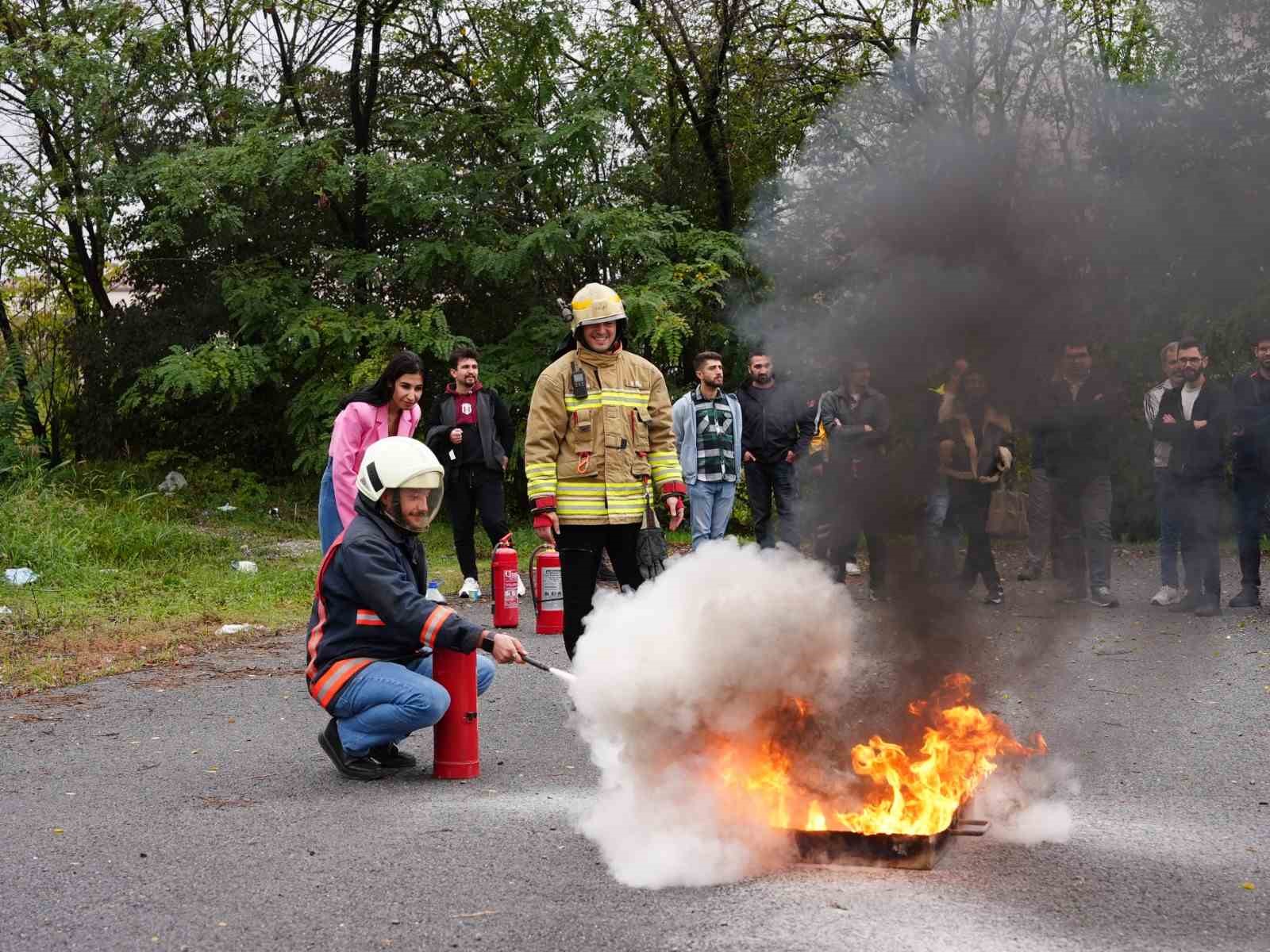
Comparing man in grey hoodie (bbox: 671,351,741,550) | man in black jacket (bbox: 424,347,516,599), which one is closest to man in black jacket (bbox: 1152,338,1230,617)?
man in grey hoodie (bbox: 671,351,741,550)

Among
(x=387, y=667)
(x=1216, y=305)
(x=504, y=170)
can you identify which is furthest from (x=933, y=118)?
(x=504, y=170)

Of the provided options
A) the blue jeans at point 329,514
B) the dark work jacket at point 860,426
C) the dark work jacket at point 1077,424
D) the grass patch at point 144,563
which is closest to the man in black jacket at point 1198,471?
the dark work jacket at point 1077,424

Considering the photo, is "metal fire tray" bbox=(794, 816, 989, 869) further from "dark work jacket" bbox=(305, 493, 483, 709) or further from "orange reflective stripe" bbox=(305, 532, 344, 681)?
"orange reflective stripe" bbox=(305, 532, 344, 681)

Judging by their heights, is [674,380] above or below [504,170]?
below

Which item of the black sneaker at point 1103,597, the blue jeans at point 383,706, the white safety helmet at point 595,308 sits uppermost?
the white safety helmet at point 595,308

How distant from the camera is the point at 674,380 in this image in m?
13.2

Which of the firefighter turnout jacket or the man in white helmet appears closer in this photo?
the man in white helmet

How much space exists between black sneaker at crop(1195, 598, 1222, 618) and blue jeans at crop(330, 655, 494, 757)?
576 centimetres

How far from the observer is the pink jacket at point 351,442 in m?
6.45

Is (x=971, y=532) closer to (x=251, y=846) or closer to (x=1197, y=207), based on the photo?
(x=1197, y=207)

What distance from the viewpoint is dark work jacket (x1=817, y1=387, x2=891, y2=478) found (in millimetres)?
5496

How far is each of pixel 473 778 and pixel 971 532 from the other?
2630 millimetres

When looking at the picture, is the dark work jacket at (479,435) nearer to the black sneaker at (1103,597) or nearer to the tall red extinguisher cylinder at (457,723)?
the black sneaker at (1103,597)

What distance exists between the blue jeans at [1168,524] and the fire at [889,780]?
3.99 m
